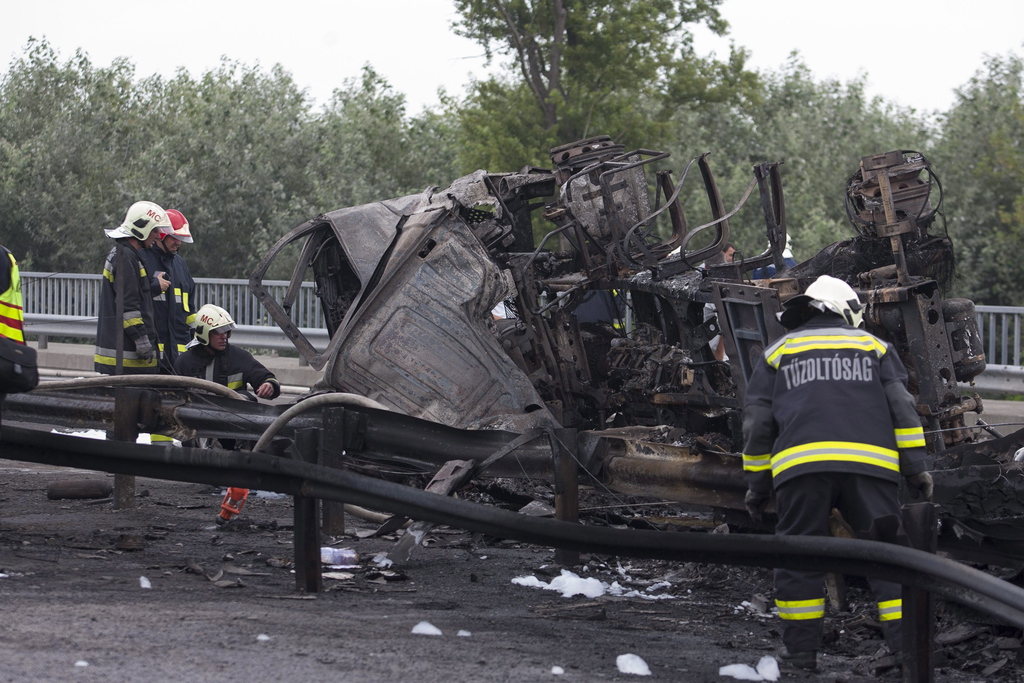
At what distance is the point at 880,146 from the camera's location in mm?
24516

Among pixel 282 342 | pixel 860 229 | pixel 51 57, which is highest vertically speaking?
pixel 51 57

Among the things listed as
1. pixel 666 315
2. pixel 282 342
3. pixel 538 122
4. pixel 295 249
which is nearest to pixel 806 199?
pixel 538 122

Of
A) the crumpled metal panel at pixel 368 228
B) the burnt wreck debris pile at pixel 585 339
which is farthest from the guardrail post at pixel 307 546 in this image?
the crumpled metal panel at pixel 368 228

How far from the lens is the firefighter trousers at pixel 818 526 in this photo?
161 inches

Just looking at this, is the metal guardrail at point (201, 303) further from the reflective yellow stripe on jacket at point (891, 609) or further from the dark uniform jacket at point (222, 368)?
the reflective yellow stripe on jacket at point (891, 609)

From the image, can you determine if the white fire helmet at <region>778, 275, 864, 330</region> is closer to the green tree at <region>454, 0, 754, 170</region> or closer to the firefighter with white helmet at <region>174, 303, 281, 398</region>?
the firefighter with white helmet at <region>174, 303, 281, 398</region>

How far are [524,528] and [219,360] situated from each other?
3.99m

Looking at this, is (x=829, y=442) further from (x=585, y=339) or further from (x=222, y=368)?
(x=222, y=368)

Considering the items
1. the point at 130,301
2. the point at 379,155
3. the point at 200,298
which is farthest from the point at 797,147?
the point at 130,301

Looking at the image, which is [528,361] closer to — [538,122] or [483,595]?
[483,595]

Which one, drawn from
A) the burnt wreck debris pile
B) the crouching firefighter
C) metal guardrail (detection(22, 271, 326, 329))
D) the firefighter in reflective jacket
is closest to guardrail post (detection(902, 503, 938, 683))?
the firefighter in reflective jacket

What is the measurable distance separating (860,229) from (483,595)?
9.60ft

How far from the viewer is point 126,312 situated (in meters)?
7.32

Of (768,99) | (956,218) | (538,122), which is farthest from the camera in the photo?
(768,99)
